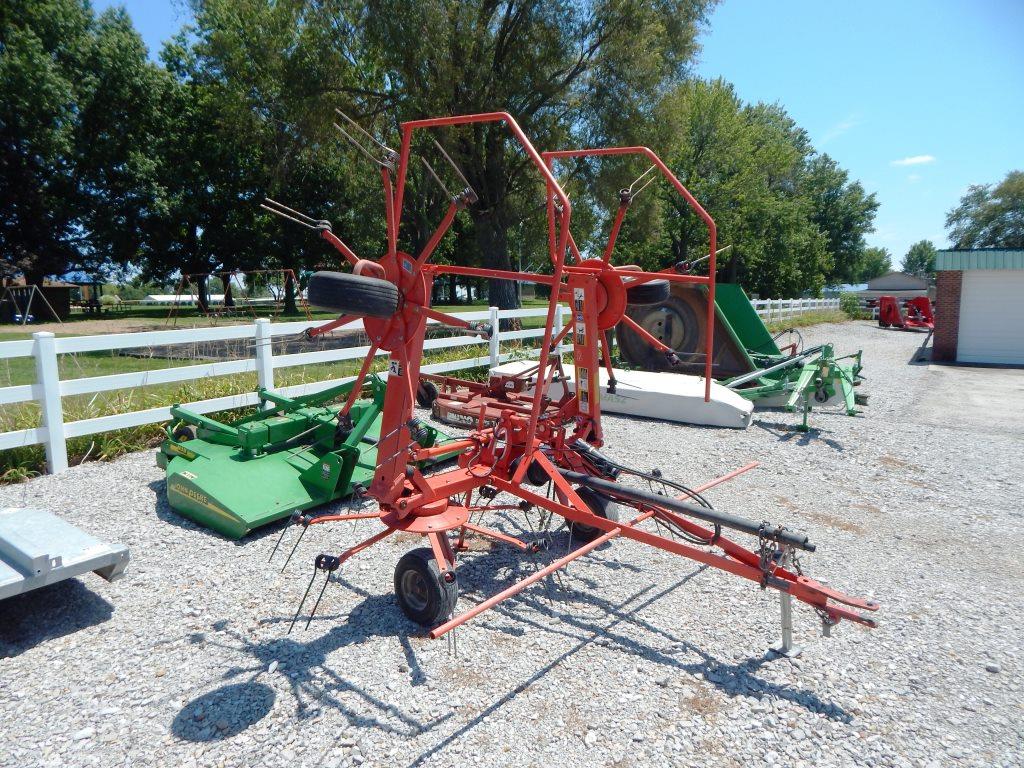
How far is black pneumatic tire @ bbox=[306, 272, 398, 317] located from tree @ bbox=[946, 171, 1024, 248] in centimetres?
8347

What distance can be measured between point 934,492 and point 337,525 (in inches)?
234

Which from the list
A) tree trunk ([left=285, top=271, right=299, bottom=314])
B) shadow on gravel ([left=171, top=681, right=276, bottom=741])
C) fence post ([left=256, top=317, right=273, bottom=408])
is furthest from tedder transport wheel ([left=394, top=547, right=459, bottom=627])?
tree trunk ([left=285, top=271, right=299, bottom=314])

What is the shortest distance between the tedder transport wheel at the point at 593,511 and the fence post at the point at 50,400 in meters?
4.96

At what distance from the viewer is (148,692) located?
3.21 m

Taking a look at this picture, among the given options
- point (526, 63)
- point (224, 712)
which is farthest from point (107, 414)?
point (526, 63)

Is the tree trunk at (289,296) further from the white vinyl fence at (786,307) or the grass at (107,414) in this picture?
the grass at (107,414)

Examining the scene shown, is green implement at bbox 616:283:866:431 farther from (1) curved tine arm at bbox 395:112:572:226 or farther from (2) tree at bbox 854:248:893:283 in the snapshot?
(2) tree at bbox 854:248:893:283

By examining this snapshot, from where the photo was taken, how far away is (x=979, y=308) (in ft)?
68.5

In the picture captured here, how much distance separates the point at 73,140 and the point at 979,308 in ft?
132

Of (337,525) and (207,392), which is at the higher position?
(207,392)

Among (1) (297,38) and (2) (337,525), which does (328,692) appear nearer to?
(2) (337,525)

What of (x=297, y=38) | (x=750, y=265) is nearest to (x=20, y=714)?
→ (x=297, y=38)

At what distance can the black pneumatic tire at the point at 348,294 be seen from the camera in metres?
3.13

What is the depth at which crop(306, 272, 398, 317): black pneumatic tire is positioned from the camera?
313 cm
